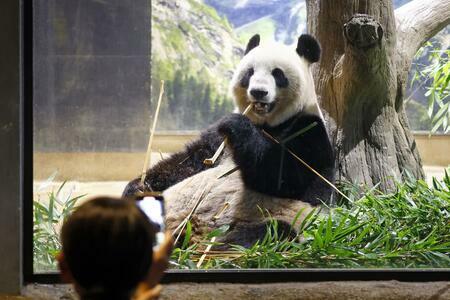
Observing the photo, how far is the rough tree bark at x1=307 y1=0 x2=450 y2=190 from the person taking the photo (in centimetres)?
380

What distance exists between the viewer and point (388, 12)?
385 cm

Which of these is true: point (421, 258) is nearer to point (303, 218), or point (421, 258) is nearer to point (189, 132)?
point (303, 218)

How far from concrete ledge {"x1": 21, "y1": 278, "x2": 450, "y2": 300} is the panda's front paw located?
2.69ft

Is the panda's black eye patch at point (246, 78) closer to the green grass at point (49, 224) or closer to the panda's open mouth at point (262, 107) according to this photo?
A: the panda's open mouth at point (262, 107)

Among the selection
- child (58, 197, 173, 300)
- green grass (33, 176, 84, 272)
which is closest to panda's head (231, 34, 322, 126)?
green grass (33, 176, 84, 272)

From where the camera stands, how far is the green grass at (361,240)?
340 centimetres

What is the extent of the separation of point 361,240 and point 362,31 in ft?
3.80

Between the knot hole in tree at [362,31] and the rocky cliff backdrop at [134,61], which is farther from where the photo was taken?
the knot hole in tree at [362,31]

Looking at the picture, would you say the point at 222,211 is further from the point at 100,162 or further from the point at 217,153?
the point at 100,162

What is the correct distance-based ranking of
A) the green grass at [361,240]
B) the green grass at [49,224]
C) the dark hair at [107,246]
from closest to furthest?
1. the dark hair at [107,246]
2. the green grass at [49,224]
3. the green grass at [361,240]

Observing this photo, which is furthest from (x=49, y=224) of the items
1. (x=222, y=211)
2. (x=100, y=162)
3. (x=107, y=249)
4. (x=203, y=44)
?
(x=107, y=249)

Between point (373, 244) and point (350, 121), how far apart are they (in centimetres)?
79

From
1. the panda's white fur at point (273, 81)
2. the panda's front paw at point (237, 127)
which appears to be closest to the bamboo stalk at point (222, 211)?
the panda's front paw at point (237, 127)

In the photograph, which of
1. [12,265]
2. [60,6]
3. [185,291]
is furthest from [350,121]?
[12,265]
